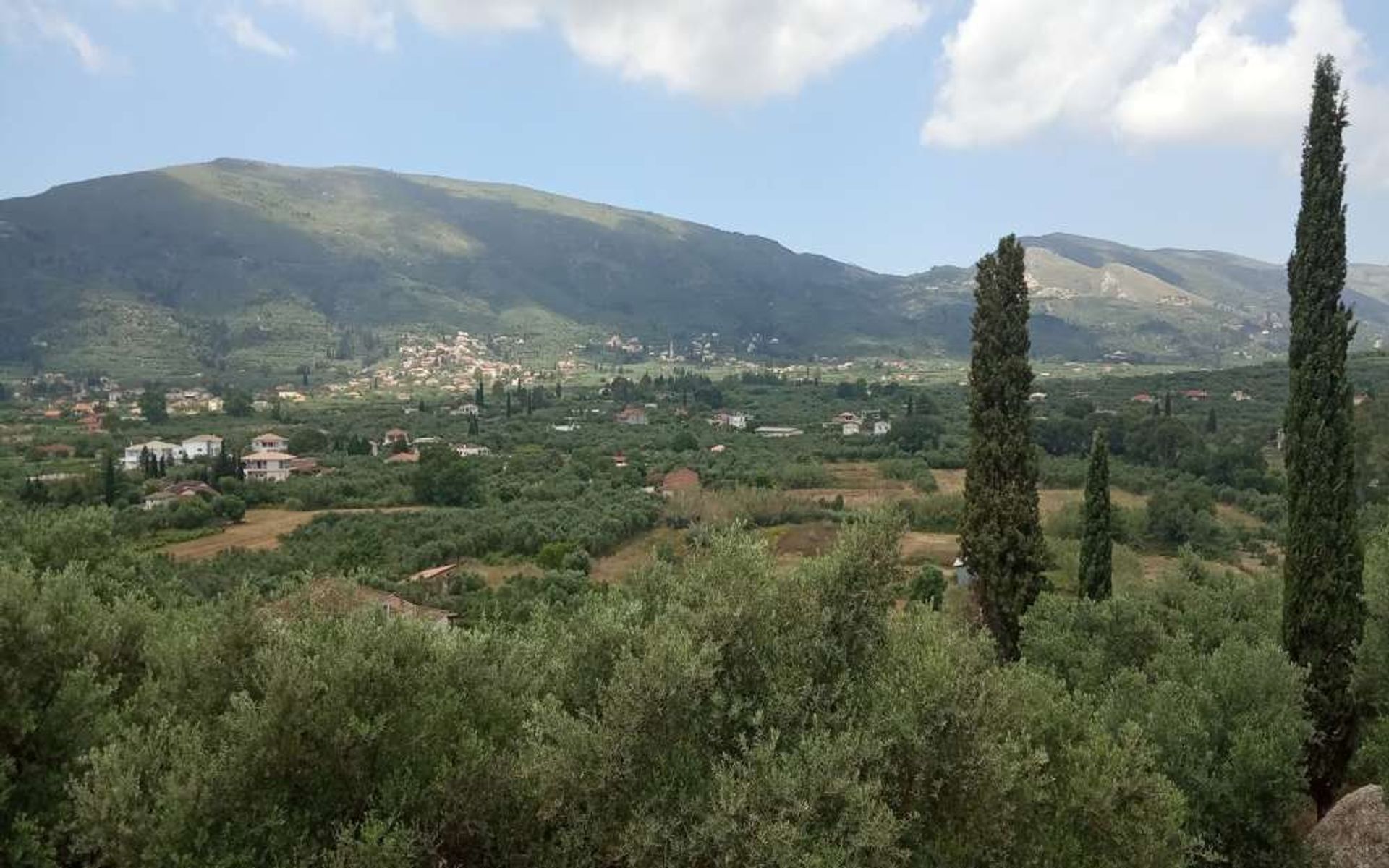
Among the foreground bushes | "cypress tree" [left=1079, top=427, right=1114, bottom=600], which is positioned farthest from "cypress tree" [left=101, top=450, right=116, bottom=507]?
"cypress tree" [left=1079, top=427, right=1114, bottom=600]

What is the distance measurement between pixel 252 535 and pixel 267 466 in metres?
24.0

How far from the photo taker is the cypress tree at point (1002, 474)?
19797 mm

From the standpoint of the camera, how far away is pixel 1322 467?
52.4 feet

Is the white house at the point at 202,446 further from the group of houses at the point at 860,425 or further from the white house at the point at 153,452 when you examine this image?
the group of houses at the point at 860,425

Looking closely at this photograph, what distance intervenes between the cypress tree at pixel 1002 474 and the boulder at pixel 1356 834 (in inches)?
265

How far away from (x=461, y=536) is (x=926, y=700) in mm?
43128

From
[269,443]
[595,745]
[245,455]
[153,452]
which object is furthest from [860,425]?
[595,745]

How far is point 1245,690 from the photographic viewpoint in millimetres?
14156

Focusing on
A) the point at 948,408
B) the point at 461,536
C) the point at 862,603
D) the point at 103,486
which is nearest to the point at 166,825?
the point at 862,603

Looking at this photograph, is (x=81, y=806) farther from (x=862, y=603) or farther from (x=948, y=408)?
(x=948, y=408)

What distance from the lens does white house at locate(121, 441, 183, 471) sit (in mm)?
76750

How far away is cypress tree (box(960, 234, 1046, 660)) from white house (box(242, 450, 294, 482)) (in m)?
62.0

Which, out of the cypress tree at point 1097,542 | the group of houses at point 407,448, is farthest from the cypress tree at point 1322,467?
the group of houses at point 407,448

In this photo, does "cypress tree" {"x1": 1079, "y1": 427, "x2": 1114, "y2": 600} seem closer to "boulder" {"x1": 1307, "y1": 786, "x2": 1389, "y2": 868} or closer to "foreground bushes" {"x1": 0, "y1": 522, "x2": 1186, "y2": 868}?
"boulder" {"x1": 1307, "y1": 786, "x2": 1389, "y2": 868}
